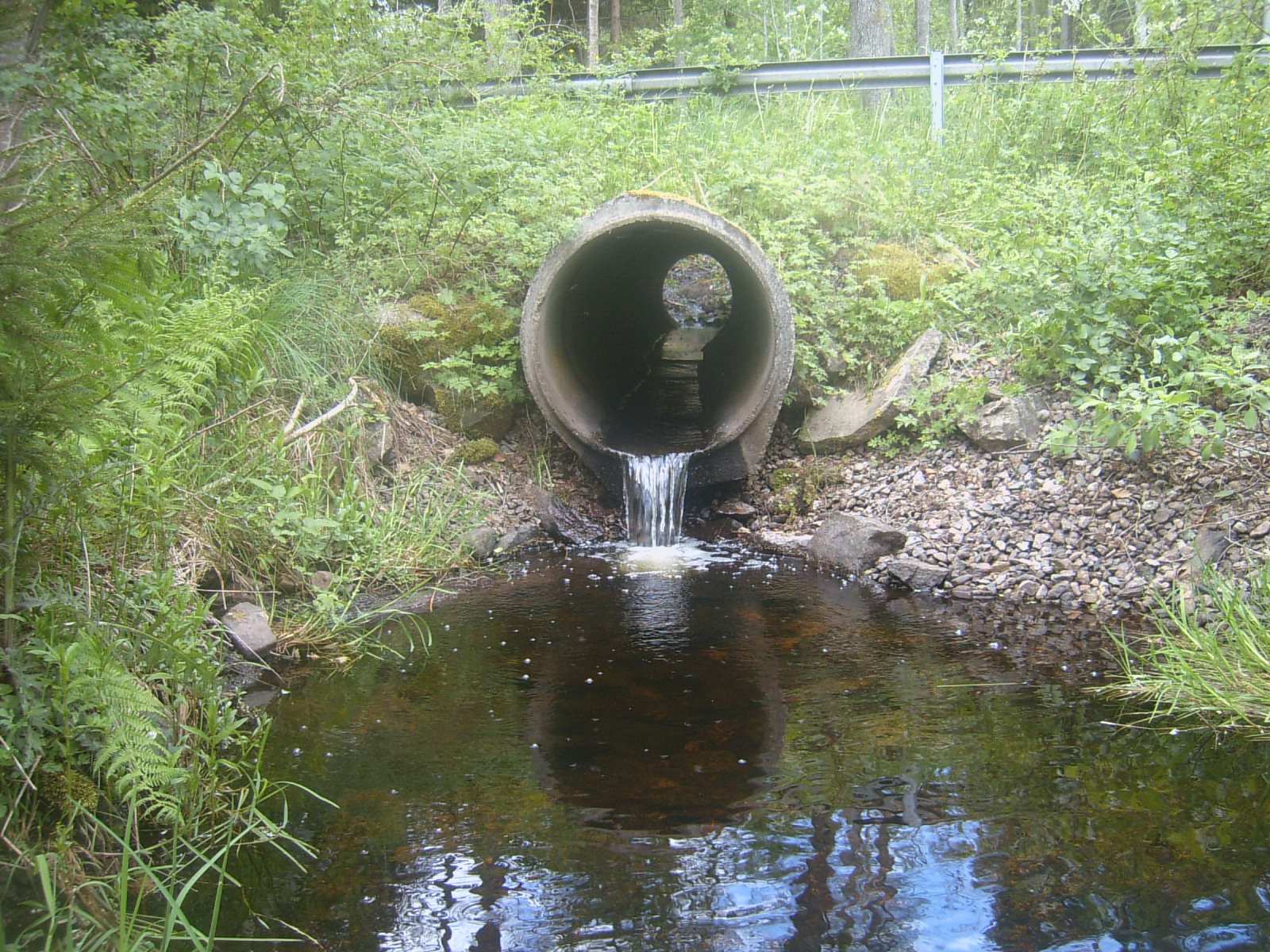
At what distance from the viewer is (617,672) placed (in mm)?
4836

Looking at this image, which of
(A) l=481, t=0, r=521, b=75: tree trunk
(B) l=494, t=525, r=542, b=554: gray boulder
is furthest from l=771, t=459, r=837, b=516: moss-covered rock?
(A) l=481, t=0, r=521, b=75: tree trunk

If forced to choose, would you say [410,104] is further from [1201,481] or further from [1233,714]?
[1233,714]

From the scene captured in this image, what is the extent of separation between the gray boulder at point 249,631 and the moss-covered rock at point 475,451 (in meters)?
2.47

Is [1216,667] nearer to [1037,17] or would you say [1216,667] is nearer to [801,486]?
[801,486]

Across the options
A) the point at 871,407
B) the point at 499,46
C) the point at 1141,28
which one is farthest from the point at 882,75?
the point at 871,407

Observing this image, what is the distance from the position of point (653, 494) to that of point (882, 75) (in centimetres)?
518

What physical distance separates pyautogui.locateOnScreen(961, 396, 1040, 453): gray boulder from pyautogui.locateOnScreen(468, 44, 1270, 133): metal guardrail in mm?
3917

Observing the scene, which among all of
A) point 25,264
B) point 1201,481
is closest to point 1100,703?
point 1201,481

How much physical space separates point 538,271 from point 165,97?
2.58 meters


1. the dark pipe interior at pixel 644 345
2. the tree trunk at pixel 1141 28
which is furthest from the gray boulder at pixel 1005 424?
the tree trunk at pixel 1141 28

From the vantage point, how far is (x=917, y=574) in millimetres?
6078

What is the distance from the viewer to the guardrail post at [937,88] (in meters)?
9.70

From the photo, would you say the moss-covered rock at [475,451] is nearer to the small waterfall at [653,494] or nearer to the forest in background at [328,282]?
the forest in background at [328,282]

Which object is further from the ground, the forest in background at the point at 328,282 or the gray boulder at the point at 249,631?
the forest in background at the point at 328,282
